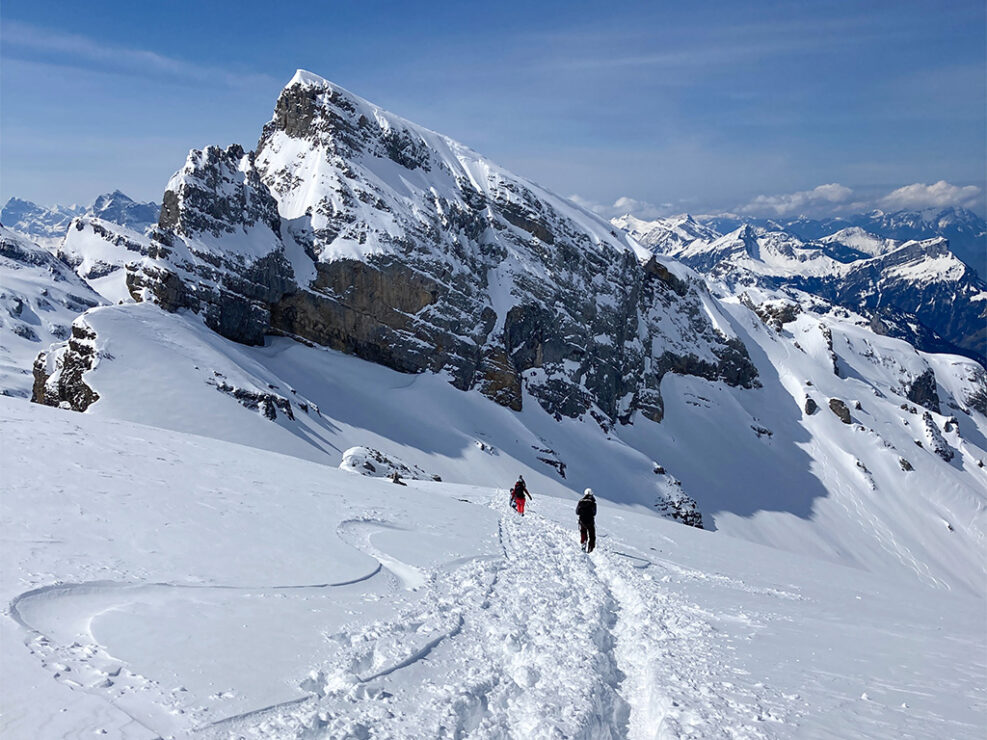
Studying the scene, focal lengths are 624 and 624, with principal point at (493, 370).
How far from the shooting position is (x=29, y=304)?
125m

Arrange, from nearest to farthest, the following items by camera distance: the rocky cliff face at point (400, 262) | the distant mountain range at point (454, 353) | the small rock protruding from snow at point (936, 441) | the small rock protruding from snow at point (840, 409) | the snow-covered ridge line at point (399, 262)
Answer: the distant mountain range at point (454, 353)
the snow-covered ridge line at point (399, 262)
the rocky cliff face at point (400, 262)
the small rock protruding from snow at point (840, 409)
the small rock protruding from snow at point (936, 441)

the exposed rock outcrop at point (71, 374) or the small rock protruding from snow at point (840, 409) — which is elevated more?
the small rock protruding from snow at point (840, 409)

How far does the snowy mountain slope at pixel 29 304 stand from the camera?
318 feet

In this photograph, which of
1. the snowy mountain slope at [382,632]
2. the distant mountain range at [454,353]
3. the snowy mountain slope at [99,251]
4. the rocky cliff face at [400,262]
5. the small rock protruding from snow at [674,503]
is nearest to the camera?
the snowy mountain slope at [382,632]

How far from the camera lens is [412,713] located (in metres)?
6.56

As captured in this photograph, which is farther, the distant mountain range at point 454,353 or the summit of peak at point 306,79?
the summit of peak at point 306,79

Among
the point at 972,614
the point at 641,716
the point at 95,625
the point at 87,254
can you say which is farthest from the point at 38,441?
the point at 87,254

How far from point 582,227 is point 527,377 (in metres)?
39.0

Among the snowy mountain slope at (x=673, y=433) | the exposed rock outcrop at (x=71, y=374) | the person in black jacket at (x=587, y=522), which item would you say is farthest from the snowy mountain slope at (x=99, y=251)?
the person in black jacket at (x=587, y=522)

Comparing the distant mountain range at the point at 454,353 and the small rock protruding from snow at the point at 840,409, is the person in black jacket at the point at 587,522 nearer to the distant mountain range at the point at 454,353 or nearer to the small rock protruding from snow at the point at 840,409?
the distant mountain range at the point at 454,353

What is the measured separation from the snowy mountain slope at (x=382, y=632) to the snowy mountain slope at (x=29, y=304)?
8156 cm

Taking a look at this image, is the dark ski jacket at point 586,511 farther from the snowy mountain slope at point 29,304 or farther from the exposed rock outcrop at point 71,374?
the snowy mountain slope at point 29,304

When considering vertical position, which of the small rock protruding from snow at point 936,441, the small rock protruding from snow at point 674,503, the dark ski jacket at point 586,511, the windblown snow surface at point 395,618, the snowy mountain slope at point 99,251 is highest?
the snowy mountain slope at point 99,251

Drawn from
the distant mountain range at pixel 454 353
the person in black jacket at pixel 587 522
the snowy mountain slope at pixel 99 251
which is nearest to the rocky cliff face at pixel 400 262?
the distant mountain range at pixel 454 353
